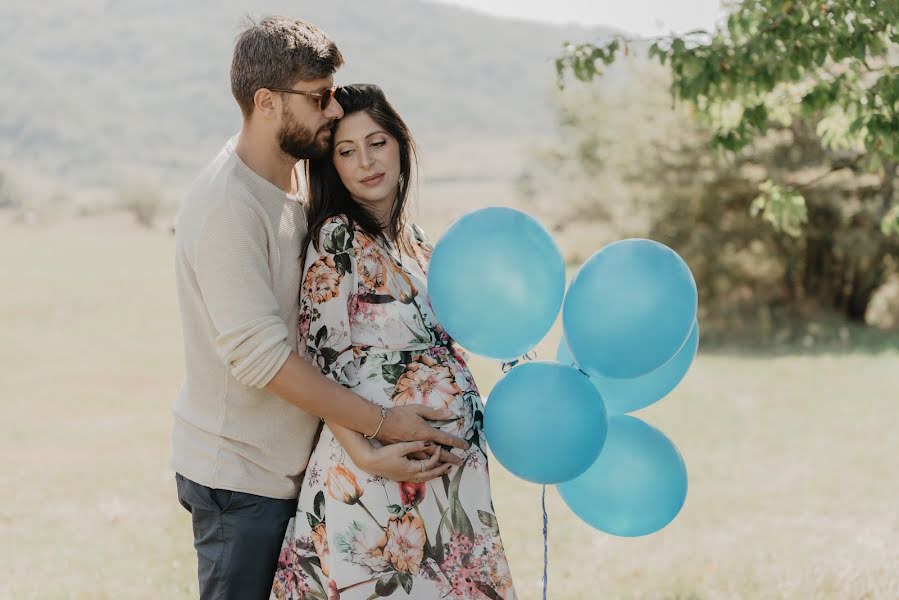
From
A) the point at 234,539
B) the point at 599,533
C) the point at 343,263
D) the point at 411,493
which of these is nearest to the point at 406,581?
the point at 411,493

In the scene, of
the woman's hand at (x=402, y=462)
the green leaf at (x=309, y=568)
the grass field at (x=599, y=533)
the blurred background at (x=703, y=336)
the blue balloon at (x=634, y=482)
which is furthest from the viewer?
the grass field at (x=599, y=533)

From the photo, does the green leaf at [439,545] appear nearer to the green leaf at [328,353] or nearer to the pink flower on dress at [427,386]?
the pink flower on dress at [427,386]

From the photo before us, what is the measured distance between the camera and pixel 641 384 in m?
3.04

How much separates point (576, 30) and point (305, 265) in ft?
649

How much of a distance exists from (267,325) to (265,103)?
628 millimetres

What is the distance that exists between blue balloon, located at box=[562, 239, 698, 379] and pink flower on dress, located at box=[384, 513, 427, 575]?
69 centimetres

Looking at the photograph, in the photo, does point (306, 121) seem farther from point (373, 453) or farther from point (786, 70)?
point (786, 70)

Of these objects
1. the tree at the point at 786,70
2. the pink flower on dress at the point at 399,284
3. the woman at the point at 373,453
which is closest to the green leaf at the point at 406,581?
the woman at the point at 373,453

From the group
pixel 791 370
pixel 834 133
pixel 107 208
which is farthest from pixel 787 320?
pixel 107 208

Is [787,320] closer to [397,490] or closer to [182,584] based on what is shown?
[182,584]

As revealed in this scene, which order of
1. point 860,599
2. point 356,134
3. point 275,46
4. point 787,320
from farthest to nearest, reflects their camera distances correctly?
1. point 787,320
2. point 860,599
3. point 356,134
4. point 275,46

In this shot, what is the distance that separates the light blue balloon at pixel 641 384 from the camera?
3.00 meters

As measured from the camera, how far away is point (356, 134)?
2.77m

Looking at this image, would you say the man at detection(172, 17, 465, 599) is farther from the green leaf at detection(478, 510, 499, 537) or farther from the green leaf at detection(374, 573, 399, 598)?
the green leaf at detection(374, 573, 399, 598)
